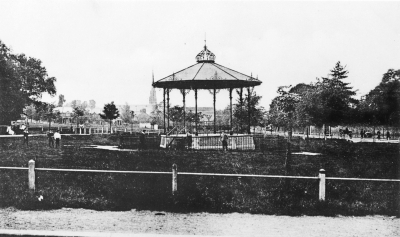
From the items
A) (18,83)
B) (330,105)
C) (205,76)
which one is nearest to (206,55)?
(205,76)

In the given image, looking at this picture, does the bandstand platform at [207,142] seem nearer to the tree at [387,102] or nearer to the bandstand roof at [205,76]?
the bandstand roof at [205,76]

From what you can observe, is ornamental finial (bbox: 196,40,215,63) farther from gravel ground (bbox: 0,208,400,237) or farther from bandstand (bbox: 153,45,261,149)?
gravel ground (bbox: 0,208,400,237)

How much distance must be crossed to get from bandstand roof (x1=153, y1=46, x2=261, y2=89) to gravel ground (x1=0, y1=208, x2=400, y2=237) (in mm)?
13854

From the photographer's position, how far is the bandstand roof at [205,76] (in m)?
22.4

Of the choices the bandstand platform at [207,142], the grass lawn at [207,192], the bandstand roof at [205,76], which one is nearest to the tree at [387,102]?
the bandstand roof at [205,76]

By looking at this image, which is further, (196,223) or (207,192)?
(207,192)

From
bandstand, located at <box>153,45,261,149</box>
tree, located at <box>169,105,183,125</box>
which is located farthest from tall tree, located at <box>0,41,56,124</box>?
tree, located at <box>169,105,183,125</box>

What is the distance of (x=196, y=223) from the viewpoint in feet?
27.6

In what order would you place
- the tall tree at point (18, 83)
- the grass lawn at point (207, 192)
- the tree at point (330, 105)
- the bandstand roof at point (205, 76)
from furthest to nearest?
the tree at point (330, 105) → the tall tree at point (18, 83) → the bandstand roof at point (205, 76) → the grass lawn at point (207, 192)

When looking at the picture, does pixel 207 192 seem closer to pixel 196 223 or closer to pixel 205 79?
pixel 196 223

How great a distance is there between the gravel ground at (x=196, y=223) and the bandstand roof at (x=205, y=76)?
45.5 ft

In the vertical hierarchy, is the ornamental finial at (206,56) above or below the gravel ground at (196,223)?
above

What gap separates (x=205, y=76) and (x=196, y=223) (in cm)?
1501

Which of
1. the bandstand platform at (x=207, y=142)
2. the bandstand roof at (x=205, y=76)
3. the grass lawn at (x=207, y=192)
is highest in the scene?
the bandstand roof at (x=205, y=76)
